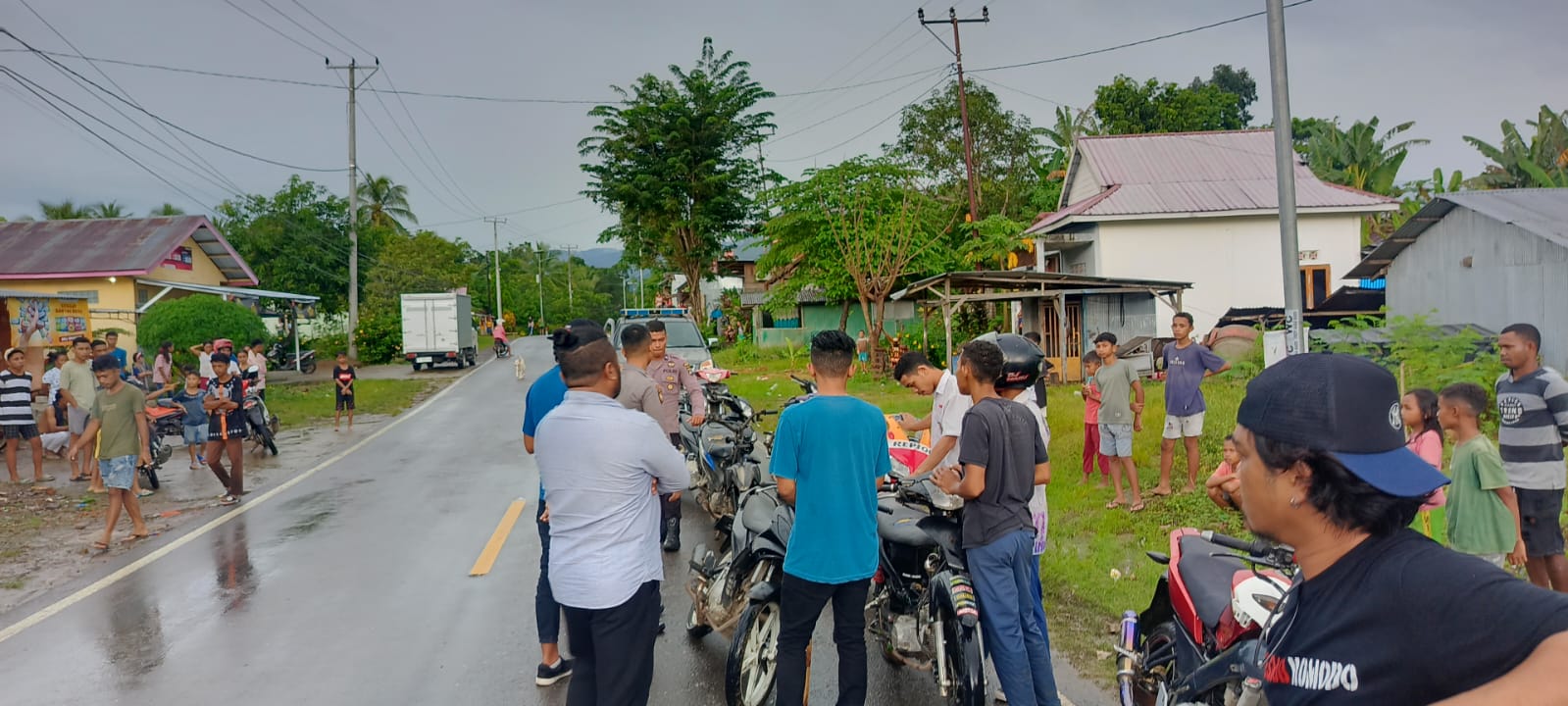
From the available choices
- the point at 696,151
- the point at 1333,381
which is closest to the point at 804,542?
the point at 1333,381

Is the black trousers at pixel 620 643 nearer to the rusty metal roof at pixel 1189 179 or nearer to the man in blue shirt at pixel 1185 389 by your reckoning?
the man in blue shirt at pixel 1185 389

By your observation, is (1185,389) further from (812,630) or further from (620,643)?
(620,643)

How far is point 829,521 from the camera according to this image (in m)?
4.02

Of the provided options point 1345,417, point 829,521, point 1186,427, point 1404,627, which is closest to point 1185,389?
point 1186,427

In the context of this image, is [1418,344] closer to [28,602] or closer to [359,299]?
[28,602]

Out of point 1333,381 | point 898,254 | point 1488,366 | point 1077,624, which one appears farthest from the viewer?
point 898,254

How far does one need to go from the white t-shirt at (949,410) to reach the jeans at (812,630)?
5.46ft

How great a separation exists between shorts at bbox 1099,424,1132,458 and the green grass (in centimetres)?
1554

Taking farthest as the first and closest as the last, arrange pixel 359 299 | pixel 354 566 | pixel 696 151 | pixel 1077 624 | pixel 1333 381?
pixel 359 299 < pixel 696 151 < pixel 354 566 < pixel 1077 624 < pixel 1333 381

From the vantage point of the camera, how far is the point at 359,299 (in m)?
44.8

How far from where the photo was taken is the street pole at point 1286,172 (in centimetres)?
720

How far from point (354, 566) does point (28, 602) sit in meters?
2.31

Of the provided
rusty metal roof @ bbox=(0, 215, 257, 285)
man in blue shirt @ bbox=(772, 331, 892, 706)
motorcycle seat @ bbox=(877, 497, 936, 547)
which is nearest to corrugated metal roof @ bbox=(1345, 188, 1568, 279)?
motorcycle seat @ bbox=(877, 497, 936, 547)

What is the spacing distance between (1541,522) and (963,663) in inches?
157
